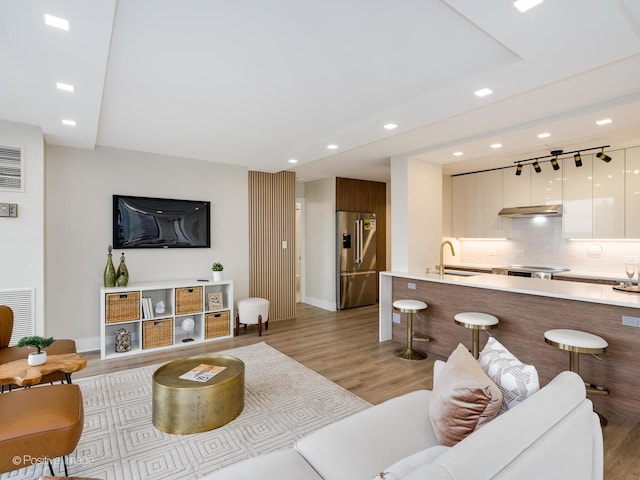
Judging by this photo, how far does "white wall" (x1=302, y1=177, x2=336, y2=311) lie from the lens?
657cm

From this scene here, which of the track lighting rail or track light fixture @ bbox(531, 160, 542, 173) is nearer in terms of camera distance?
the track lighting rail

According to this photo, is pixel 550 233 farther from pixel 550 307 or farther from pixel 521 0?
pixel 521 0

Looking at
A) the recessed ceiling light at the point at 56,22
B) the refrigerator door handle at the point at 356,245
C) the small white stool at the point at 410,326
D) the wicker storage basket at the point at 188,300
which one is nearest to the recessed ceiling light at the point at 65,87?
the recessed ceiling light at the point at 56,22

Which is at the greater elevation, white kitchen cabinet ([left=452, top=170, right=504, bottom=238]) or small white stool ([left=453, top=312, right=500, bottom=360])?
white kitchen cabinet ([left=452, top=170, right=504, bottom=238])

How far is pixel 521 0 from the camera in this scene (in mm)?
1509

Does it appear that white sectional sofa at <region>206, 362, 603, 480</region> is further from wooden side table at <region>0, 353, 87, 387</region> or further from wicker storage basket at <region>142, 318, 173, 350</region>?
wicker storage basket at <region>142, 318, 173, 350</region>

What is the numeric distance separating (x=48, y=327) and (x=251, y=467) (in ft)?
12.6

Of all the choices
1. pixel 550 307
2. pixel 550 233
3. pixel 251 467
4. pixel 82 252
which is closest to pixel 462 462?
pixel 251 467

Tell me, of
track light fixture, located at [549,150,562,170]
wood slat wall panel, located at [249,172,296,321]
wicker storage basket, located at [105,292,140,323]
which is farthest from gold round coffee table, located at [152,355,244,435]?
track light fixture, located at [549,150,562,170]

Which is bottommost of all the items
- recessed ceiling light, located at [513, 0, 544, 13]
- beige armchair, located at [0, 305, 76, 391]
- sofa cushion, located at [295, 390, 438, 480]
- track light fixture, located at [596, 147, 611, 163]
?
sofa cushion, located at [295, 390, 438, 480]

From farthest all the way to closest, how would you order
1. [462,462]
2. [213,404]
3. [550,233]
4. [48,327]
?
[550,233] → [48,327] → [213,404] → [462,462]

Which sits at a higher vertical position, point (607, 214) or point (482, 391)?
point (607, 214)

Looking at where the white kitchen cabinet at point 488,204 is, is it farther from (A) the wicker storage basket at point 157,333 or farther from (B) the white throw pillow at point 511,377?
(A) the wicker storage basket at point 157,333

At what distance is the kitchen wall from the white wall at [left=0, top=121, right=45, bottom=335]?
619 cm
